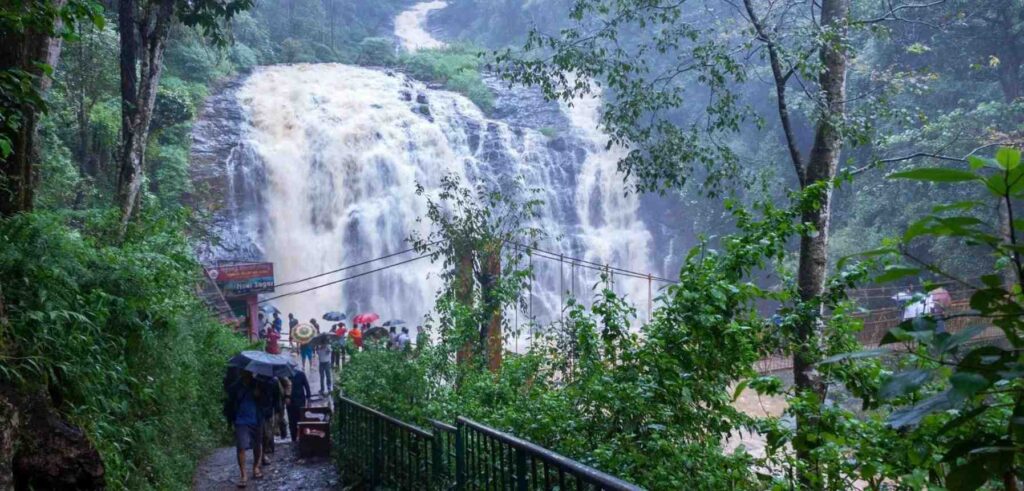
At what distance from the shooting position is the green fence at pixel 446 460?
277cm

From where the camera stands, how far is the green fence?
2766 mm

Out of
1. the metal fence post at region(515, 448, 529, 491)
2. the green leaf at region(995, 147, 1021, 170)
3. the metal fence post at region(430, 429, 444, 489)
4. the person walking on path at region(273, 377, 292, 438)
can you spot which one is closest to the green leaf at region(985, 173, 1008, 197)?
the green leaf at region(995, 147, 1021, 170)

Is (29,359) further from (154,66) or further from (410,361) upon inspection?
(154,66)

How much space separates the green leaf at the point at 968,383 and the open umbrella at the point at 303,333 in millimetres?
18844

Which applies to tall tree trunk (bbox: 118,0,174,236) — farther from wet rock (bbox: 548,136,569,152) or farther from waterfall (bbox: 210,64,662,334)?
wet rock (bbox: 548,136,569,152)

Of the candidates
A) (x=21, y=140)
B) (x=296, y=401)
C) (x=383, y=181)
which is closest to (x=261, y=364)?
(x=296, y=401)

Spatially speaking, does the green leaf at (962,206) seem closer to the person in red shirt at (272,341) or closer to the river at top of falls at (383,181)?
the person in red shirt at (272,341)

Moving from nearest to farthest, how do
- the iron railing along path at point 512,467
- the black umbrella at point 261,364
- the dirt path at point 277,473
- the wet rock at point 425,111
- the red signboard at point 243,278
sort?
the iron railing along path at point 512,467 < the dirt path at point 277,473 < the black umbrella at point 261,364 < the red signboard at point 243,278 < the wet rock at point 425,111

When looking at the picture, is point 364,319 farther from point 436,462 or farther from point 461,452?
point 461,452

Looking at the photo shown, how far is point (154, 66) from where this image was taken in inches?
350

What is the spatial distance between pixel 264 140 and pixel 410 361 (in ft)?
65.0

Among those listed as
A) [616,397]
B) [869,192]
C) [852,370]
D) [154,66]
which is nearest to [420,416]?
[616,397]

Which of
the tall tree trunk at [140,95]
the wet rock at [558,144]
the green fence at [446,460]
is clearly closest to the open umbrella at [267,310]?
the wet rock at [558,144]

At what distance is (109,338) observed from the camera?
5605 millimetres
